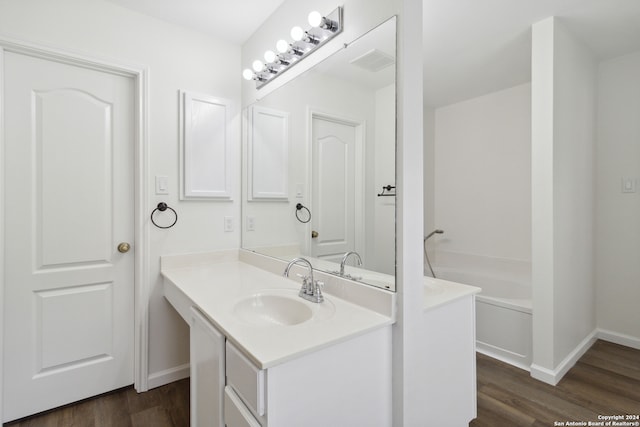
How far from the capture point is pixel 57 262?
1736mm

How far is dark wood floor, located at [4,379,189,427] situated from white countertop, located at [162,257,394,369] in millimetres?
602

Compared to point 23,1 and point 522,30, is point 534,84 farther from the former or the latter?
point 23,1

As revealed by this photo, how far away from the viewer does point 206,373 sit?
1.23 metres

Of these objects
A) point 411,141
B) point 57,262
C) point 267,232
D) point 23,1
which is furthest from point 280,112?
point 57,262

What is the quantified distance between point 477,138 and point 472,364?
2.61 m

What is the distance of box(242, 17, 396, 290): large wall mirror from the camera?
1.30 metres

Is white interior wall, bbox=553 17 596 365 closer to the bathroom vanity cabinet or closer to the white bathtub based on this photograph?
the white bathtub

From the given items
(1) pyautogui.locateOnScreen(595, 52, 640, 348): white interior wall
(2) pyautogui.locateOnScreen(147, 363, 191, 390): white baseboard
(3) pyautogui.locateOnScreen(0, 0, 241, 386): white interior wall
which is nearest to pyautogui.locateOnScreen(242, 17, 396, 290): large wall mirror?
(3) pyautogui.locateOnScreen(0, 0, 241, 386): white interior wall

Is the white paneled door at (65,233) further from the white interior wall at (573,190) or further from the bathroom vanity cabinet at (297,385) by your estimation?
the white interior wall at (573,190)

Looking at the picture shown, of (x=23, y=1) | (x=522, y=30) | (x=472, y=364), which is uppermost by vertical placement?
(x=522, y=30)

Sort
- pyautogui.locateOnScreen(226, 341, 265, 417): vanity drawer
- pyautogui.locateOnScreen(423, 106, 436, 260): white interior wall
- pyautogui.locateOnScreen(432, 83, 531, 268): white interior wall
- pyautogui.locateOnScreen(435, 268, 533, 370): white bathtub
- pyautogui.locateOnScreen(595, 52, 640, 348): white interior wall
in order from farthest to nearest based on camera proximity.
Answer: pyautogui.locateOnScreen(423, 106, 436, 260): white interior wall < pyautogui.locateOnScreen(432, 83, 531, 268): white interior wall < pyautogui.locateOnScreen(595, 52, 640, 348): white interior wall < pyautogui.locateOnScreen(435, 268, 533, 370): white bathtub < pyautogui.locateOnScreen(226, 341, 265, 417): vanity drawer

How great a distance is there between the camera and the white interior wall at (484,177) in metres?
3.04

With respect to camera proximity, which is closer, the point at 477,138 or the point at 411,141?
the point at 411,141

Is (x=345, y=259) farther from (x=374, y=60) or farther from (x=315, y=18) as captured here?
(x=315, y=18)
